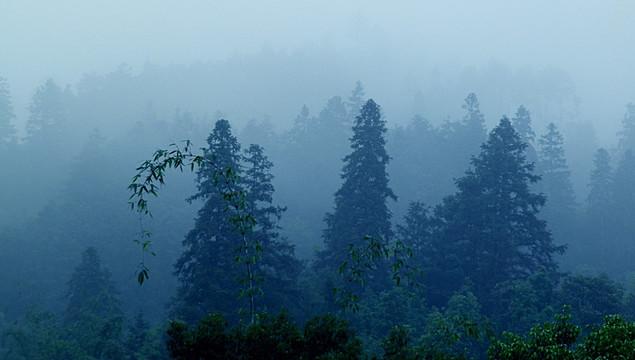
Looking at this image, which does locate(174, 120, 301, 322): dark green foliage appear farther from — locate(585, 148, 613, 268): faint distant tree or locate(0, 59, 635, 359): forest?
locate(585, 148, 613, 268): faint distant tree

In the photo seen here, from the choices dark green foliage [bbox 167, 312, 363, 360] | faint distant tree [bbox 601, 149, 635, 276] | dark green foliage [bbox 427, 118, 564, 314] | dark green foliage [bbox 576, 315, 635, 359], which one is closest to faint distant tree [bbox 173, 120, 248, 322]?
dark green foliage [bbox 167, 312, 363, 360]

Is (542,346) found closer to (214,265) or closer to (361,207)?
(214,265)

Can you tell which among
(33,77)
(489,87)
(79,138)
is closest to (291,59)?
(489,87)

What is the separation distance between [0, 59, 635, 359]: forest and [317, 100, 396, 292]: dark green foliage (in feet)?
0.49

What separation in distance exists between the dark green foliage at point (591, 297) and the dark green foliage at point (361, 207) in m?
11.0

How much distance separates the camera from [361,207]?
32.4 m

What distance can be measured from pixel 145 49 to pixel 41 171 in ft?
396

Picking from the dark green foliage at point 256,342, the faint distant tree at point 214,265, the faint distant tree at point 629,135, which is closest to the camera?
the dark green foliage at point 256,342

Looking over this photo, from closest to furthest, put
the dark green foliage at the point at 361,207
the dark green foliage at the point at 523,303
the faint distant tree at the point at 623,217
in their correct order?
the dark green foliage at the point at 523,303
the dark green foliage at the point at 361,207
the faint distant tree at the point at 623,217

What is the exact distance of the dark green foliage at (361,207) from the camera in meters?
31.0

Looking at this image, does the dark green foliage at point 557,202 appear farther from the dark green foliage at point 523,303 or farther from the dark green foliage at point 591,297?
the dark green foliage at point 591,297

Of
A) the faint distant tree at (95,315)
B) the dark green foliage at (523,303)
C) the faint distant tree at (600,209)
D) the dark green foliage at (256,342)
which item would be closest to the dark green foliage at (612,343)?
the dark green foliage at (256,342)

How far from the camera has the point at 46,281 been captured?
41.0 metres

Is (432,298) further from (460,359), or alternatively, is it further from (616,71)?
(616,71)
